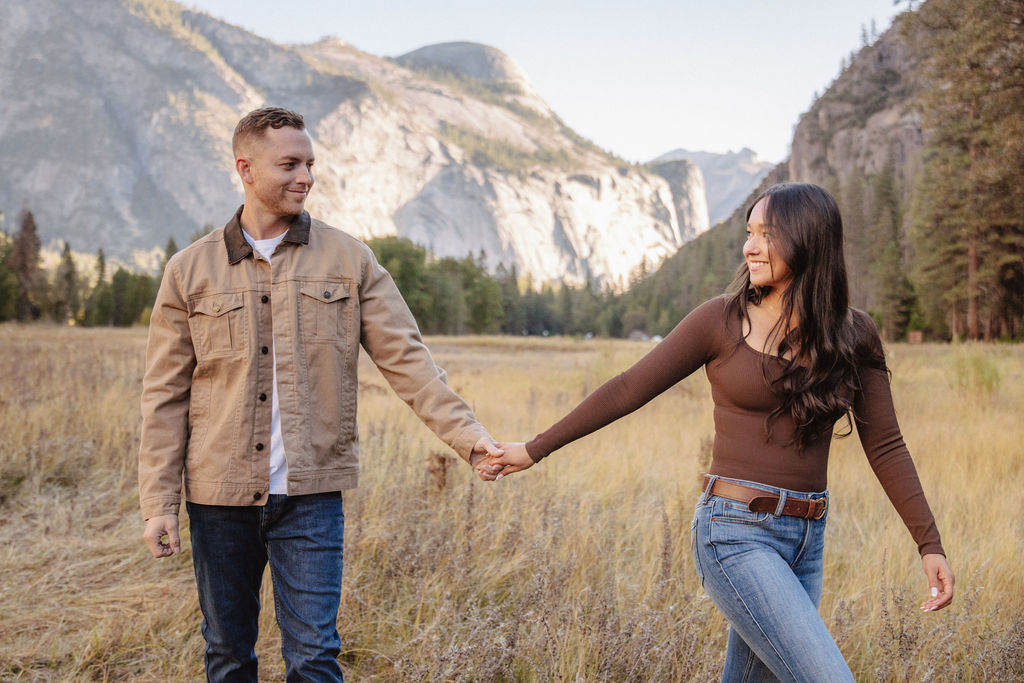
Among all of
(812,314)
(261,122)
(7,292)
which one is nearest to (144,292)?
(7,292)

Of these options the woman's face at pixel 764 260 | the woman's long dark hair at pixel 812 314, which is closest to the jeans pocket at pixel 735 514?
the woman's long dark hair at pixel 812 314

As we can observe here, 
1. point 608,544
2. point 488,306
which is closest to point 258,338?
point 608,544

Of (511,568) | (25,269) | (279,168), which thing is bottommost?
(511,568)

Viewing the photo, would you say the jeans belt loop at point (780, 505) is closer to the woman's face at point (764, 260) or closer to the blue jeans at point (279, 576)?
the woman's face at point (764, 260)

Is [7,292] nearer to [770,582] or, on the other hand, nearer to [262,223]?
[262,223]

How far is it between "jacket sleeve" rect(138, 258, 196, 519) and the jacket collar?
20cm

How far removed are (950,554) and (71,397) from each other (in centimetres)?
836

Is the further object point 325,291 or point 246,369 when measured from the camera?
point 325,291

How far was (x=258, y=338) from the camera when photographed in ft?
7.68

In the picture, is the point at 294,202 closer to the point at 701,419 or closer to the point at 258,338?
the point at 258,338

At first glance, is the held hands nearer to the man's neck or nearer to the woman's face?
the woman's face

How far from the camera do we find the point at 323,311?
2400 millimetres

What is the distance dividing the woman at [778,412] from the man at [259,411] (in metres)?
0.81

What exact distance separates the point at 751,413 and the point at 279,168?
67.8 inches
